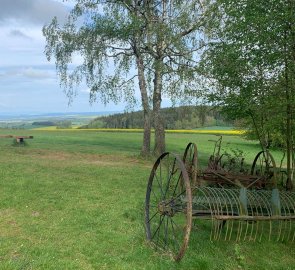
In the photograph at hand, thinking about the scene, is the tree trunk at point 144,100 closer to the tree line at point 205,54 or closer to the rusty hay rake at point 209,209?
the tree line at point 205,54

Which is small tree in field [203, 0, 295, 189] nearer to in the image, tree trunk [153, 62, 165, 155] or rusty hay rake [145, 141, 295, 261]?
rusty hay rake [145, 141, 295, 261]

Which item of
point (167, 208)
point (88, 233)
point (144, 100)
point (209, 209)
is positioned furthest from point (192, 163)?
point (144, 100)

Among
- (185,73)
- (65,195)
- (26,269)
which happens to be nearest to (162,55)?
(185,73)

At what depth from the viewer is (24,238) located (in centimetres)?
834

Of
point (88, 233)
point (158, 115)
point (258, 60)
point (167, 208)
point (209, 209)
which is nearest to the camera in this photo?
point (167, 208)

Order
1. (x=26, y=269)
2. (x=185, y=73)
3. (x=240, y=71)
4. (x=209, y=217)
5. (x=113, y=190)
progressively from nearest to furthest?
1. (x=26, y=269)
2. (x=209, y=217)
3. (x=240, y=71)
4. (x=113, y=190)
5. (x=185, y=73)

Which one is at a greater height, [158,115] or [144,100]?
[144,100]

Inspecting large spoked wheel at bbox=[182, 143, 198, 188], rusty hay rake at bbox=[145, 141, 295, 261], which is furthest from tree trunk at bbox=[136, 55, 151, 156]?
rusty hay rake at bbox=[145, 141, 295, 261]

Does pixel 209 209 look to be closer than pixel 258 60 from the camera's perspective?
Yes

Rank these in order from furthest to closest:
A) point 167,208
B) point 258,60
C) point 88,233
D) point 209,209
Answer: point 258,60 < point 88,233 < point 209,209 < point 167,208

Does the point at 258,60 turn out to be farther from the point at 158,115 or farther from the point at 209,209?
the point at 158,115

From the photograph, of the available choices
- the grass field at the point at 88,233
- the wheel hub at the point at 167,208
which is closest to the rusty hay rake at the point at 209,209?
the wheel hub at the point at 167,208

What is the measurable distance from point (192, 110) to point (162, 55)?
11.2ft

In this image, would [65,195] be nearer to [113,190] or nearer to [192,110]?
[113,190]
